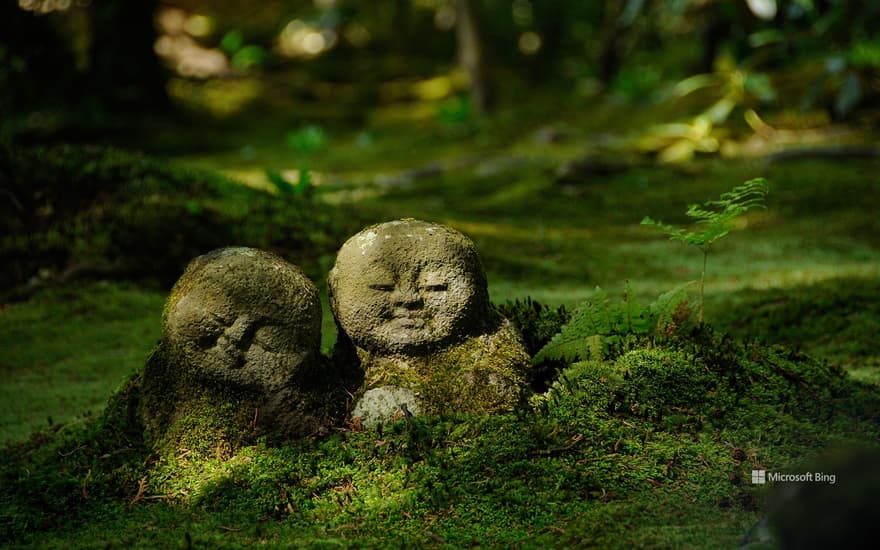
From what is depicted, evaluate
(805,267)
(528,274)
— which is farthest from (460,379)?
(805,267)

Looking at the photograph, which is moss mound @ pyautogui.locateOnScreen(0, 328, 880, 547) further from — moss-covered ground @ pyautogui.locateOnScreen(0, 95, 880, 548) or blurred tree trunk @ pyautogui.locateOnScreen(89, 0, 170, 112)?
blurred tree trunk @ pyautogui.locateOnScreen(89, 0, 170, 112)

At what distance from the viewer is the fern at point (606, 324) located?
3.85 meters

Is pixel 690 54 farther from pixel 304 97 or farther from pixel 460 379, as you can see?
pixel 460 379

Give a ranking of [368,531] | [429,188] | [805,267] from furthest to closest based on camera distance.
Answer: [429,188], [805,267], [368,531]

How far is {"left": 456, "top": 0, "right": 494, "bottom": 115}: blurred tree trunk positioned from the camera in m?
13.0

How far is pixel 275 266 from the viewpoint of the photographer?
11.9 ft

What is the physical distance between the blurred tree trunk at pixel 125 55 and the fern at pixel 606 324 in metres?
11.6

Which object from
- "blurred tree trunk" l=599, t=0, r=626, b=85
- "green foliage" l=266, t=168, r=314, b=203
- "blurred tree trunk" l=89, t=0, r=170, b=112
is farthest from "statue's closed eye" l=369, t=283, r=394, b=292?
"blurred tree trunk" l=599, t=0, r=626, b=85

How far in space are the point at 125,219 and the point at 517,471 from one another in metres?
5.13

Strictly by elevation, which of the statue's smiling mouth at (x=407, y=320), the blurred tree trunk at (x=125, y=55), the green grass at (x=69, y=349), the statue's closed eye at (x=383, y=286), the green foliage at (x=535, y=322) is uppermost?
the blurred tree trunk at (x=125, y=55)

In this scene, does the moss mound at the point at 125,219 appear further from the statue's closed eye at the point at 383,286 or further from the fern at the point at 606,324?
the fern at the point at 606,324

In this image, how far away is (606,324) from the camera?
3963 millimetres

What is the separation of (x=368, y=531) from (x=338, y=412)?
29.0 inches

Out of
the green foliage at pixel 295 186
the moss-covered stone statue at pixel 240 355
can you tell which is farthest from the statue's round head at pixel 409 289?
the green foliage at pixel 295 186
